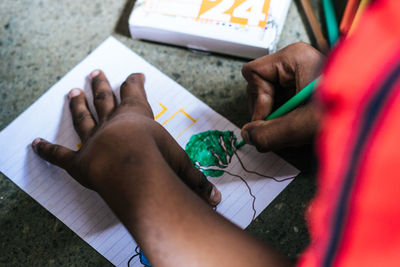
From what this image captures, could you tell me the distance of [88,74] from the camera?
64 cm

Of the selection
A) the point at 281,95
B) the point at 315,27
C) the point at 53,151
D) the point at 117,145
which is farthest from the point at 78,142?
the point at 315,27

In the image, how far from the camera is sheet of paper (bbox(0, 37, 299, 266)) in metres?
0.56

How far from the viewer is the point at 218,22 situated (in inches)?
24.4

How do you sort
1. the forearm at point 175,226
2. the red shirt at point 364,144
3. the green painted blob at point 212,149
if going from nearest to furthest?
Result: the red shirt at point 364,144
the forearm at point 175,226
the green painted blob at point 212,149

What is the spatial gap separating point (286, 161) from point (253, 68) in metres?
0.14

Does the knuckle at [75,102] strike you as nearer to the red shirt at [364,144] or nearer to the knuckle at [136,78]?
the knuckle at [136,78]

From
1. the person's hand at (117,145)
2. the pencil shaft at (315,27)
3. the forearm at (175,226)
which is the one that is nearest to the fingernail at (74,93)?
the person's hand at (117,145)

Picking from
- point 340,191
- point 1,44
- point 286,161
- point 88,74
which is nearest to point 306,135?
point 286,161

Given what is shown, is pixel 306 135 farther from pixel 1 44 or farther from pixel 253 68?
pixel 1 44

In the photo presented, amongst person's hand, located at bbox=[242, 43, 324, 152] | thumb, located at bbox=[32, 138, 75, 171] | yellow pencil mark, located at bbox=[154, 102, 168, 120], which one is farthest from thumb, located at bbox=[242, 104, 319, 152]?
thumb, located at bbox=[32, 138, 75, 171]

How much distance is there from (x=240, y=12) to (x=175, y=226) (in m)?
0.38

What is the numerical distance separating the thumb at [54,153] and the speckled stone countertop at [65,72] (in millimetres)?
65

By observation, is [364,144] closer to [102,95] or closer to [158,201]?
[158,201]

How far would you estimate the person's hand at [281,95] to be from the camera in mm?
484
